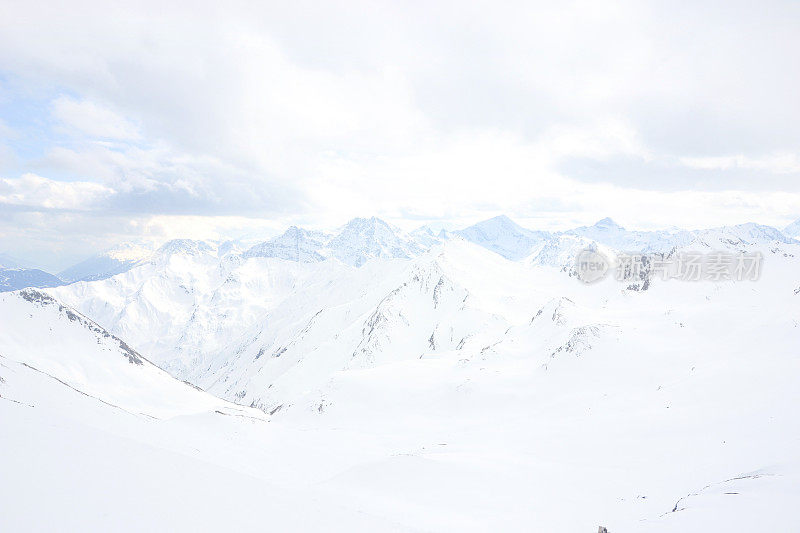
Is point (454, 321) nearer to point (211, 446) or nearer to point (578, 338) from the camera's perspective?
point (578, 338)

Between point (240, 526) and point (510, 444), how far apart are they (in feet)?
102

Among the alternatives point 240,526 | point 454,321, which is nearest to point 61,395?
point 240,526

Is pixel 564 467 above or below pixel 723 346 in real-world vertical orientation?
below

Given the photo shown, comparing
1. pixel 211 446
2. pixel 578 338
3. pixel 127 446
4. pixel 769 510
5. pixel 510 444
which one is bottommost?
pixel 211 446

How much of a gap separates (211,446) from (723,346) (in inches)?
2440

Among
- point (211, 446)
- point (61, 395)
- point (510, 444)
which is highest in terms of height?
point (510, 444)

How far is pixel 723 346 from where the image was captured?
46594 mm

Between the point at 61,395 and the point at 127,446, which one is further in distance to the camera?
Answer: the point at 61,395

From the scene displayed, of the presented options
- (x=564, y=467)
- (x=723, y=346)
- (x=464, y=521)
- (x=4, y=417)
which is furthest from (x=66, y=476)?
(x=723, y=346)

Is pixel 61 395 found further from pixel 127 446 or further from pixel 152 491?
pixel 152 491

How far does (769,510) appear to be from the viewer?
431 inches

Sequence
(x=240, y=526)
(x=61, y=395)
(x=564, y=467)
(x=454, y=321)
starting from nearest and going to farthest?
(x=240, y=526)
(x=564, y=467)
(x=61, y=395)
(x=454, y=321)

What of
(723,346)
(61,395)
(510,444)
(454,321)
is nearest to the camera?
(510,444)

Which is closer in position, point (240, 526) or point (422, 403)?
point (240, 526)
